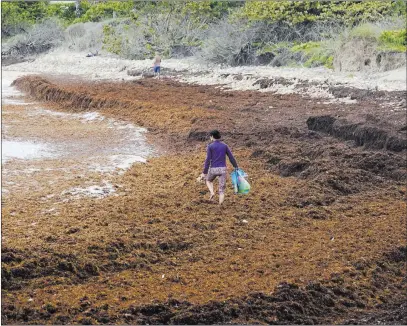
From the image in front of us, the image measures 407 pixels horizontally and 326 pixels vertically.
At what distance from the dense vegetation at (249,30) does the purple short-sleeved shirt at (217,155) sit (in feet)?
48.2

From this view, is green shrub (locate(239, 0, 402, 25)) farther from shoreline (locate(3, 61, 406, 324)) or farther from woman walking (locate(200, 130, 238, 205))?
woman walking (locate(200, 130, 238, 205))

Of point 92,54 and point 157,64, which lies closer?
point 157,64

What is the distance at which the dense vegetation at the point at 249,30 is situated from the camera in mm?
26234

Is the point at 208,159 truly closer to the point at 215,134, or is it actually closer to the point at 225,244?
the point at 215,134

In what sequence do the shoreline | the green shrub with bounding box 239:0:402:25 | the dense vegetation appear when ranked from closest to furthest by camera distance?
1. the shoreline
2. the dense vegetation
3. the green shrub with bounding box 239:0:402:25

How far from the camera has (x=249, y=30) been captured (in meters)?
32.5

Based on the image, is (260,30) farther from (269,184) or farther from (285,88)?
(269,184)

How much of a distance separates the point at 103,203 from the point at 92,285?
137 inches

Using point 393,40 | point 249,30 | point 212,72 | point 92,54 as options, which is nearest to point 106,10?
point 92,54

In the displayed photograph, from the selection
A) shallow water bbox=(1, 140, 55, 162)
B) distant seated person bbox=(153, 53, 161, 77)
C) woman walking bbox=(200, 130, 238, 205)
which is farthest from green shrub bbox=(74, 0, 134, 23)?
woman walking bbox=(200, 130, 238, 205)

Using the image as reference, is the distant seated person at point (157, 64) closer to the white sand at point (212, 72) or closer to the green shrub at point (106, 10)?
the white sand at point (212, 72)

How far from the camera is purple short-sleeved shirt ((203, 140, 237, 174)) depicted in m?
9.38

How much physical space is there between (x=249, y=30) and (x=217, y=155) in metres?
24.0

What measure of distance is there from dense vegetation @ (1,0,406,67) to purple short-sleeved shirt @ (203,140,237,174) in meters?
14.7
